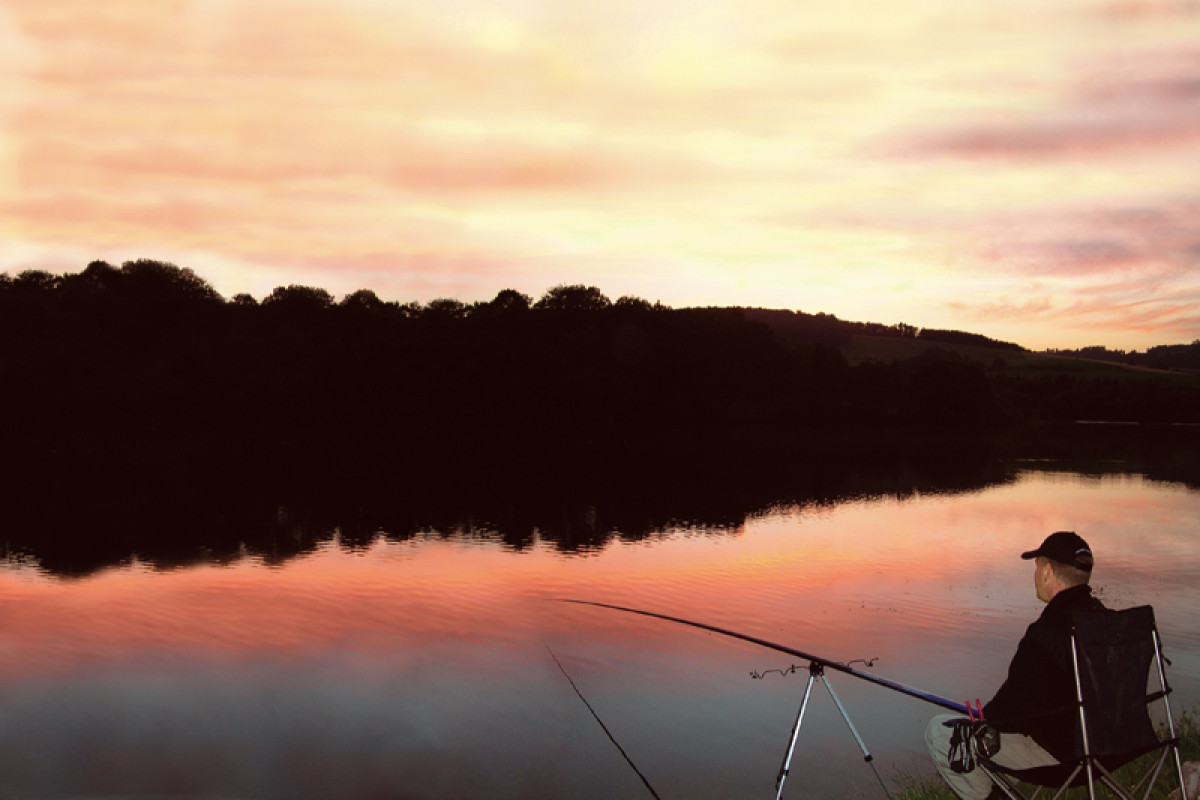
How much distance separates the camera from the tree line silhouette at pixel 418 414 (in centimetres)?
3616

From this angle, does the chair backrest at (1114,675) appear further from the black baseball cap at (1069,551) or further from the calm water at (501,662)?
the calm water at (501,662)

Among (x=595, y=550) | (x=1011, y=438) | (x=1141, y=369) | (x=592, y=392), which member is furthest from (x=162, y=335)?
(x=1141, y=369)

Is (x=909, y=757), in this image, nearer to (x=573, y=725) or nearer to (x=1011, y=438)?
(x=573, y=725)

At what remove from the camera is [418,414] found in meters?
94.4

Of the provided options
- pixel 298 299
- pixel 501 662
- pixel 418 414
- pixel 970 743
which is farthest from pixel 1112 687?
pixel 298 299

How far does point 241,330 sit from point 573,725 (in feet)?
308

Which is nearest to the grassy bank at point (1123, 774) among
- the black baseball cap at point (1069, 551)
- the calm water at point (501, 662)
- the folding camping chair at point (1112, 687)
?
the calm water at point (501, 662)

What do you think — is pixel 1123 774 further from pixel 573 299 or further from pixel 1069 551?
pixel 573 299

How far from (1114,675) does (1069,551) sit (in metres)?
0.72

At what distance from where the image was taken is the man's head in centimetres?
530

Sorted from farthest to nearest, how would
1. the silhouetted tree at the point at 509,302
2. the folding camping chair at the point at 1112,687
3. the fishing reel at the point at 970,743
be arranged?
1. the silhouetted tree at the point at 509,302
2. the fishing reel at the point at 970,743
3. the folding camping chair at the point at 1112,687

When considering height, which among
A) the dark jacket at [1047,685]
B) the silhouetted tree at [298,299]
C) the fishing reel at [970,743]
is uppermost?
the silhouetted tree at [298,299]

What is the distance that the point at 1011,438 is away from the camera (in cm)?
9962

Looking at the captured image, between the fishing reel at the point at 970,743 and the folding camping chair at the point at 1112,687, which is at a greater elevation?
the folding camping chair at the point at 1112,687
